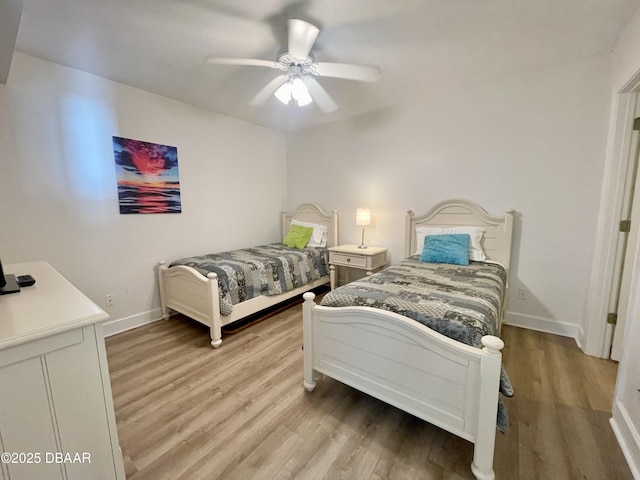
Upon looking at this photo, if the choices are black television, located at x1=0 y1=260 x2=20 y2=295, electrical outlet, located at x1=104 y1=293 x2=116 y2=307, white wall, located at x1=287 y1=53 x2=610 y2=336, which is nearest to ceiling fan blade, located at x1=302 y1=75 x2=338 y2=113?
white wall, located at x1=287 y1=53 x2=610 y2=336

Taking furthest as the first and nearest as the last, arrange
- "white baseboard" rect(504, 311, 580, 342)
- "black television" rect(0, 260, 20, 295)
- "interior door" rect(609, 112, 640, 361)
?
"white baseboard" rect(504, 311, 580, 342) < "interior door" rect(609, 112, 640, 361) < "black television" rect(0, 260, 20, 295)

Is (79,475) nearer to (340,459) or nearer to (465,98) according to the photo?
(340,459)

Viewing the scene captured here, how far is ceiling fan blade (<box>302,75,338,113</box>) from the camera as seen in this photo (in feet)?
6.91

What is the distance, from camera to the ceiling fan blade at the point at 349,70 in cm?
184

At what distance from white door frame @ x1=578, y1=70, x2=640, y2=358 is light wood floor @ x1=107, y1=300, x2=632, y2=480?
0.24 metres

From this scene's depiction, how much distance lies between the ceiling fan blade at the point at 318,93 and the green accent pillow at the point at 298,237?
1.77 m

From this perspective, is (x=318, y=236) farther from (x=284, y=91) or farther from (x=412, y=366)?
(x=412, y=366)

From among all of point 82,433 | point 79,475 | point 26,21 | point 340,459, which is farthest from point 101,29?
point 340,459

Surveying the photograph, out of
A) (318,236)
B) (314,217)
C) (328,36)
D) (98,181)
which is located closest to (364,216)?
Answer: (318,236)

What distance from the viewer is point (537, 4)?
163 cm

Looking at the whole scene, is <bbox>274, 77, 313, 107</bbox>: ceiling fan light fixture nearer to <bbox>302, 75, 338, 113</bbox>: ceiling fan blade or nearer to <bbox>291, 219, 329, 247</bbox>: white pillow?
<bbox>302, 75, 338, 113</bbox>: ceiling fan blade

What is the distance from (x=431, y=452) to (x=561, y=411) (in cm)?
93

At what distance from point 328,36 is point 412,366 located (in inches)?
85.9

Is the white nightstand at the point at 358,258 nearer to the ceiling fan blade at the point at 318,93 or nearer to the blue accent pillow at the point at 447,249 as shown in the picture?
the blue accent pillow at the point at 447,249
